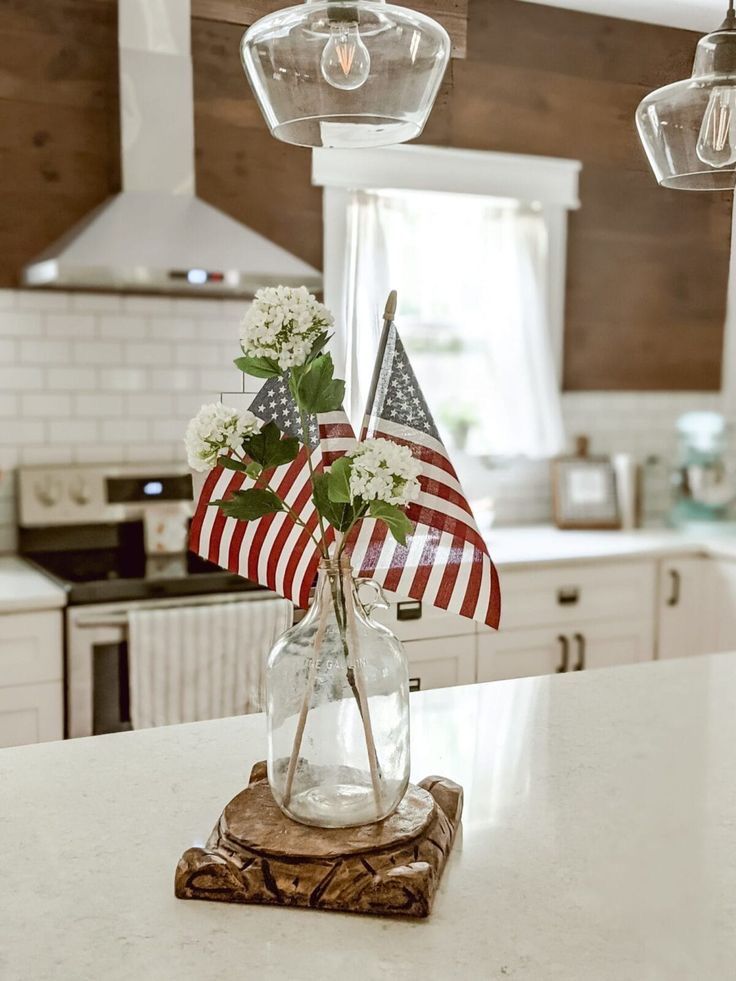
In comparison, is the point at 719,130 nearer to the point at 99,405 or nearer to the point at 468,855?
the point at 468,855

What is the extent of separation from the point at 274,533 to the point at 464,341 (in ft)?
9.29

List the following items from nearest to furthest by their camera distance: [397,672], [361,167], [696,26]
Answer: [397,672] → [696,26] → [361,167]

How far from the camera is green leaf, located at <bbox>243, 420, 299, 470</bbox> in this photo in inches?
43.6

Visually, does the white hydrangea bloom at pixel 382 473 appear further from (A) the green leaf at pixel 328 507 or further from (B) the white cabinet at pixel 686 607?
(B) the white cabinet at pixel 686 607

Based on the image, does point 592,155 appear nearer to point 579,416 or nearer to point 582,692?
point 579,416

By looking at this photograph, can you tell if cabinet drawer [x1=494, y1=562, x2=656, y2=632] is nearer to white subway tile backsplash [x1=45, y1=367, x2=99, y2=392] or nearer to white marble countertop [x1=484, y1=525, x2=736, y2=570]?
white marble countertop [x1=484, y1=525, x2=736, y2=570]

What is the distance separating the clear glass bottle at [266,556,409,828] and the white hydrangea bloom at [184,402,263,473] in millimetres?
167

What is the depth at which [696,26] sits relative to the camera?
5.65 ft

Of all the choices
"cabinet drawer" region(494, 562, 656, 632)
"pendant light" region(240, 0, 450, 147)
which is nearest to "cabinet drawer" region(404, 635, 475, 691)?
"cabinet drawer" region(494, 562, 656, 632)

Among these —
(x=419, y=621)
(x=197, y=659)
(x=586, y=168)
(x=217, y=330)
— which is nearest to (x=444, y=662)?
(x=419, y=621)

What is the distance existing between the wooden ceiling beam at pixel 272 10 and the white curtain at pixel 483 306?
2117 millimetres

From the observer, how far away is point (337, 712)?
1.12m

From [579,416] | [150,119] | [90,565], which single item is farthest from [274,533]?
[579,416]

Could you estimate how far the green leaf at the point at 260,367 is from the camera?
→ 110 centimetres
